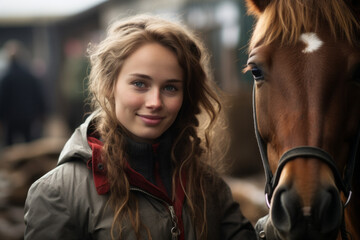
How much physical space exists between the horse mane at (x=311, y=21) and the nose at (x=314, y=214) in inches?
24.1

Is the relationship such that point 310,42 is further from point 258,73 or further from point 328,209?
point 328,209

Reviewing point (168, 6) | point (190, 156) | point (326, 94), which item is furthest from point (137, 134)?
point (168, 6)

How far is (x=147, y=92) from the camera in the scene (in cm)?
196

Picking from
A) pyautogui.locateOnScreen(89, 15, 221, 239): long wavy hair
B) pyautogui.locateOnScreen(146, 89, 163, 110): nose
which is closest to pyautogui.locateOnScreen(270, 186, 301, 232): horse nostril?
pyautogui.locateOnScreen(89, 15, 221, 239): long wavy hair

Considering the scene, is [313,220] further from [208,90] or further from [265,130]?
[208,90]

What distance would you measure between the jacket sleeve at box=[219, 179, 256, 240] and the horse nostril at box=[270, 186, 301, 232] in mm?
426

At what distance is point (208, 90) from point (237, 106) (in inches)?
154

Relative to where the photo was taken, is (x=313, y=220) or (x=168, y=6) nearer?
(x=313, y=220)

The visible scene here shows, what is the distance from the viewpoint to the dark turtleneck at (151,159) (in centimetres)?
197

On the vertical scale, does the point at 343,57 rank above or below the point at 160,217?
above

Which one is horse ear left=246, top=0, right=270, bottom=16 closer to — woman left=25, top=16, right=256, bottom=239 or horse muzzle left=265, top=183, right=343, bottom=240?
woman left=25, top=16, right=256, bottom=239

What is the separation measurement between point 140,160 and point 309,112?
28.3 inches

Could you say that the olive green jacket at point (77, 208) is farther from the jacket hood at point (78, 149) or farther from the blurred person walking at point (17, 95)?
the blurred person walking at point (17, 95)

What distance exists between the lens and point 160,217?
1.87m
